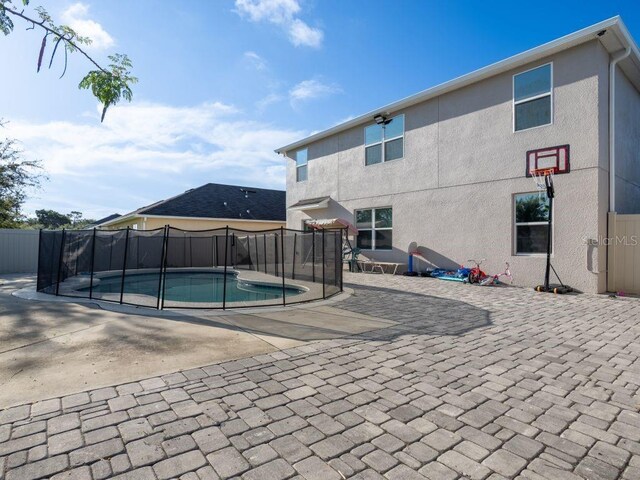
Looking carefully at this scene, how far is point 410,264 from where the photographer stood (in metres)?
11.8

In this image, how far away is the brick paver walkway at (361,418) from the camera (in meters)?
2.04

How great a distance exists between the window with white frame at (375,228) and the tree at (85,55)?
9566 millimetres

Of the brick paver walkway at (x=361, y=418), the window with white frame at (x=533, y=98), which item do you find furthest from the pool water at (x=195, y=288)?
the window with white frame at (x=533, y=98)

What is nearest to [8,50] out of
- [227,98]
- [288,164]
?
[227,98]

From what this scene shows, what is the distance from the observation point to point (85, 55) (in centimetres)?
434

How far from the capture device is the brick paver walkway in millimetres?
2045

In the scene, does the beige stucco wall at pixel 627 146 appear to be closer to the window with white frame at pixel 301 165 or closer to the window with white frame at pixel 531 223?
the window with white frame at pixel 531 223

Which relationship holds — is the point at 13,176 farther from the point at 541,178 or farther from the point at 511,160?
the point at 541,178

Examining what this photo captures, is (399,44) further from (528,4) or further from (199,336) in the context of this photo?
(199,336)

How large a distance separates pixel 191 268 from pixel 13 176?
390 inches

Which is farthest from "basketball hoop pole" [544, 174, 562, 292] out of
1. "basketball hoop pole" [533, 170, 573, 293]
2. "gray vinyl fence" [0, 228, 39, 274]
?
"gray vinyl fence" [0, 228, 39, 274]

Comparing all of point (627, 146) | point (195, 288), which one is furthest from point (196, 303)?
point (627, 146)

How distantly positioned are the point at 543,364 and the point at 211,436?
3298 millimetres

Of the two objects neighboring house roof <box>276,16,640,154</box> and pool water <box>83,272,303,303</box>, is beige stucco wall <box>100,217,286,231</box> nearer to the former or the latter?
pool water <box>83,272,303,303</box>
